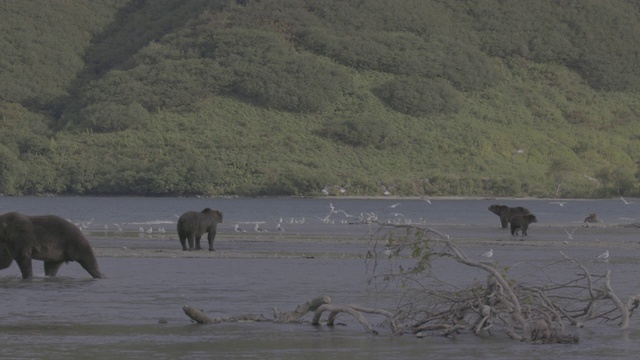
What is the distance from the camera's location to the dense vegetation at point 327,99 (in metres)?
114

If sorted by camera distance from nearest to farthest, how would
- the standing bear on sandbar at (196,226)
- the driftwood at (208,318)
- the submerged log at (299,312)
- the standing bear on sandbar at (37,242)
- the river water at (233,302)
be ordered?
the river water at (233,302) < the submerged log at (299,312) < the driftwood at (208,318) < the standing bear on sandbar at (37,242) < the standing bear on sandbar at (196,226)

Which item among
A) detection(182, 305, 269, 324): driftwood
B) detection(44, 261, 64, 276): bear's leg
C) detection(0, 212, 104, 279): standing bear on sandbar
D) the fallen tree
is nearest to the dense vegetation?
detection(44, 261, 64, 276): bear's leg

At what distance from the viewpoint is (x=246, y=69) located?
125438mm

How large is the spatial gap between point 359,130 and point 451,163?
8266mm

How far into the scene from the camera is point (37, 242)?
23344mm

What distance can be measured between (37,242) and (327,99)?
10233cm

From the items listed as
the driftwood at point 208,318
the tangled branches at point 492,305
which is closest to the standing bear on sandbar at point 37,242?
the driftwood at point 208,318

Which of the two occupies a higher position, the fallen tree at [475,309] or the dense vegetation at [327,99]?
the dense vegetation at [327,99]

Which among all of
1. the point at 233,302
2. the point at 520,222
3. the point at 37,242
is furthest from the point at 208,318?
the point at 520,222

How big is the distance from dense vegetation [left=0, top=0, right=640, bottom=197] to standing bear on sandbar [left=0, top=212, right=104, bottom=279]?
284ft

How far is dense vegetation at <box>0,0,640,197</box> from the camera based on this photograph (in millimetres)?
114438

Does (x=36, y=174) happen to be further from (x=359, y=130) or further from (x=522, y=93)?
(x=522, y=93)

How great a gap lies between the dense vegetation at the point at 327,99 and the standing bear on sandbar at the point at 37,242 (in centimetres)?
8665

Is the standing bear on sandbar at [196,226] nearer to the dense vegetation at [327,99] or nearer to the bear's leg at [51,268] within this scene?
the bear's leg at [51,268]
